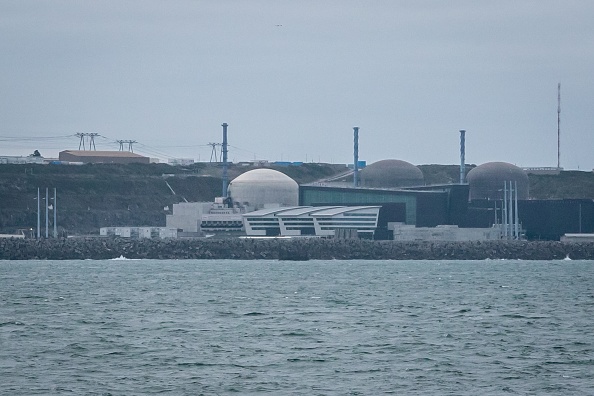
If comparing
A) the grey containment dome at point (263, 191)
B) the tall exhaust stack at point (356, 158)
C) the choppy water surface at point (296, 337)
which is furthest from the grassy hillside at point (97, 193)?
the choppy water surface at point (296, 337)

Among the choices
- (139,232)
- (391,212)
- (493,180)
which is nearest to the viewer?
(139,232)

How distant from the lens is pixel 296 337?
41.9m

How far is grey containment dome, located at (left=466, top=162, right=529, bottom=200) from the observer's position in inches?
6250

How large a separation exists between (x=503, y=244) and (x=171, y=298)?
6851 centimetres

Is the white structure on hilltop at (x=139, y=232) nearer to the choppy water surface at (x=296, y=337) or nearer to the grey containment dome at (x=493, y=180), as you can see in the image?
the grey containment dome at (x=493, y=180)

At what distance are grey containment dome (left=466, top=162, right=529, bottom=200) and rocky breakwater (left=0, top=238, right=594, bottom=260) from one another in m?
33.1

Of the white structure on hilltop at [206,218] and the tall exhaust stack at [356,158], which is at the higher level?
the tall exhaust stack at [356,158]

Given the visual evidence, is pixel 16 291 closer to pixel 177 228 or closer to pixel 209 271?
pixel 209 271

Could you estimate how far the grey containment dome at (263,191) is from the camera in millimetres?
152000

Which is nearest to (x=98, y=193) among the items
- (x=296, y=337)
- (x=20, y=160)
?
(x=20, y=160)

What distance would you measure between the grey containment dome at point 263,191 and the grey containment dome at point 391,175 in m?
15.0

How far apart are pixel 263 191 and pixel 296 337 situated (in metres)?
111

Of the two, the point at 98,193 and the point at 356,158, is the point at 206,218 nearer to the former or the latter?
the point at 356,158

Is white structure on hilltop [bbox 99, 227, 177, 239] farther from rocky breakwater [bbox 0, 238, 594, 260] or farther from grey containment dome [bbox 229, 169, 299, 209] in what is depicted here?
rocky breakwater [bbox 0, 238, 594, 260]
